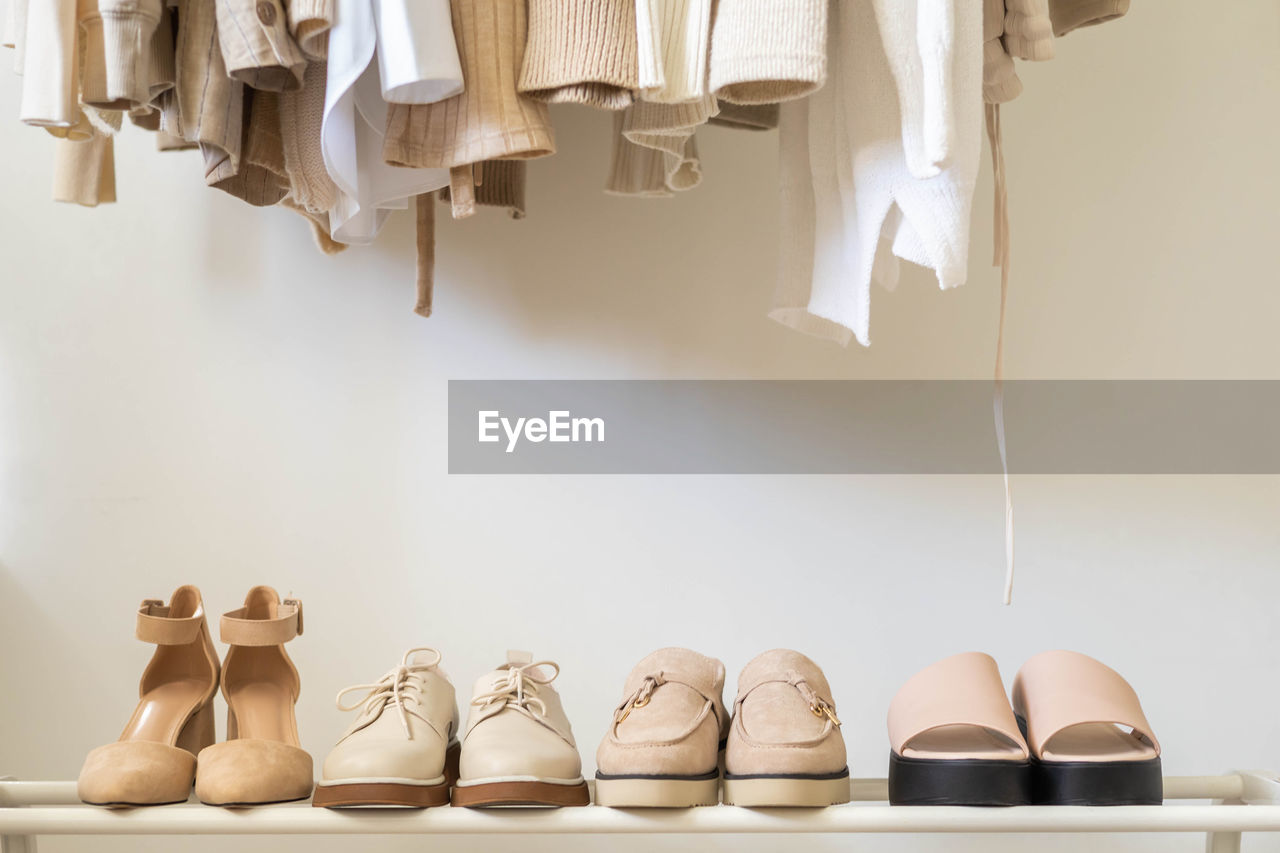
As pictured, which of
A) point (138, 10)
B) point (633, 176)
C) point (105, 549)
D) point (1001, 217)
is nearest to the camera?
point (138, 10)

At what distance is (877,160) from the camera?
846 millimetres

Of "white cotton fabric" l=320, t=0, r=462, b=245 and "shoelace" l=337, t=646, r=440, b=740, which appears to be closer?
"white cotton fabric" l=320, t=0, r=462, b=245

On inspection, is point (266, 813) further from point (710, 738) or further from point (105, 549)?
point (105, 549)

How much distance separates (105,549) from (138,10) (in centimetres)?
81

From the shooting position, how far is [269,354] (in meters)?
1.36

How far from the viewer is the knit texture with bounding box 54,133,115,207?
1.11 metres

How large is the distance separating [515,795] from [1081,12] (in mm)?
891

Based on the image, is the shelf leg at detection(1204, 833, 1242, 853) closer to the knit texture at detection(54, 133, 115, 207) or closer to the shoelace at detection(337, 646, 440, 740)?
the shoelace at detection(337, 646, 440, 740)

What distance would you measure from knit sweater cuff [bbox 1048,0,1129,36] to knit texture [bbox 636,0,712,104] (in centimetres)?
40

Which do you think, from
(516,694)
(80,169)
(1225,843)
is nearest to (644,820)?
(516,694)

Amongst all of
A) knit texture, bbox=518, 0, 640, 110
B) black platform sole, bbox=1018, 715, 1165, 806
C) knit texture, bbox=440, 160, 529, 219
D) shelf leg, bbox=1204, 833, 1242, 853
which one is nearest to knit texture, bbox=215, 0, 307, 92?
knit texture, bbox=518, 0, 640, 110

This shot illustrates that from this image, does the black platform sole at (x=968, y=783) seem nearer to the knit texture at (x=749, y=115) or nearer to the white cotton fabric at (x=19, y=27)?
the knit texture at (x=749, y=115)

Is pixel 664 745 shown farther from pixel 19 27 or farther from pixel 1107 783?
pixel 19 27

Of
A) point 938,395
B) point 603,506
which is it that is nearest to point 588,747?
point 603,506
